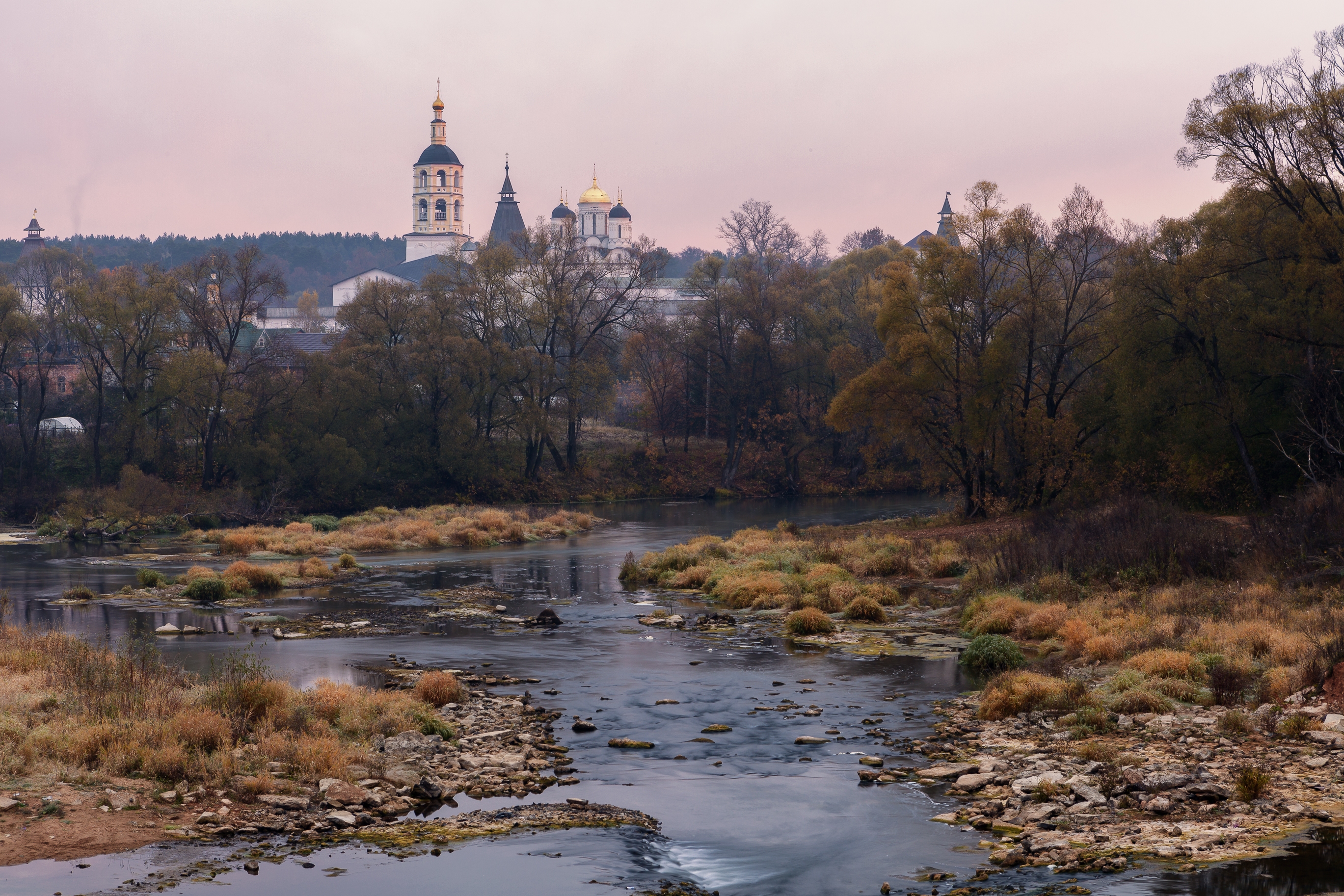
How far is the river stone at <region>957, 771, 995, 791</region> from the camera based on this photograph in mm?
12969

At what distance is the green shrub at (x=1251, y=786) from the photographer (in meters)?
11.7

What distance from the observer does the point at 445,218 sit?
496ft

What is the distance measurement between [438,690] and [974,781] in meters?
7.76

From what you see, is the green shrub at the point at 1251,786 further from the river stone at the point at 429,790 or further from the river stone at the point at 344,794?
the river stone at the point at 344,794

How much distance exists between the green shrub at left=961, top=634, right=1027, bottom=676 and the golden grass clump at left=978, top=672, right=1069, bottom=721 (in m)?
2.91

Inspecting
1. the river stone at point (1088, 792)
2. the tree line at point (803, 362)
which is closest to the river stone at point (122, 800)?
the river stone at point (1088, 792)

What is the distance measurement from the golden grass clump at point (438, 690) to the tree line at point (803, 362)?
21.5 m

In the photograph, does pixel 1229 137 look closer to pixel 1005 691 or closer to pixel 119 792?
pixel 1005 691

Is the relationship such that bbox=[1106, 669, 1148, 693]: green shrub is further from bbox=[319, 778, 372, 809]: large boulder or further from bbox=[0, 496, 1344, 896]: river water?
bbox=[319, 778, 372, 809]: large boulder

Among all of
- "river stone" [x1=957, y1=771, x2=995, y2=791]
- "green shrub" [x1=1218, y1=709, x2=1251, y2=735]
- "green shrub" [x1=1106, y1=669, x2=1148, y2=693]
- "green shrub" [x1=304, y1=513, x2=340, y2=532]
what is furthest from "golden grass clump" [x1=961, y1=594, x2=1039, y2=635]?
"green shrub" [x1=304, y1=513, x2=340, y2=532]

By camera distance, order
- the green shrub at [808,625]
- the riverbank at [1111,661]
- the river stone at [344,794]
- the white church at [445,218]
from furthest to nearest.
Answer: the white church at [445,218], the green shrub at [808,625], the river stone at [344,794], the riverbank at [1111,661]

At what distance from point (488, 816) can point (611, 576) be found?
2199 cm

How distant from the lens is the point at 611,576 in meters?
34.2

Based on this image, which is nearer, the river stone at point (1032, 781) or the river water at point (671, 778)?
the river water at point (671, 778)
